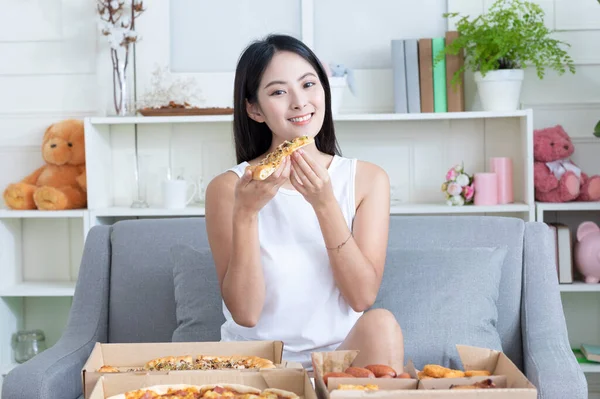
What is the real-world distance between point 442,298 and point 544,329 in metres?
0.26

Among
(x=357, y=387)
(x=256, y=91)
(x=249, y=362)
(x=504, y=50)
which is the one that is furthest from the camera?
(x=504, y=50)

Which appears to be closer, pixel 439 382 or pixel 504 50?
pixel 439 382

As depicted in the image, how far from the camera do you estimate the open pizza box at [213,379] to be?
3.25 feet

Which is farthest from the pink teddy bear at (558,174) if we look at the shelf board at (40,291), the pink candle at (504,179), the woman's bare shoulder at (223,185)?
the shelf board at (40,291)

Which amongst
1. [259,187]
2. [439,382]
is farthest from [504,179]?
[439,382]

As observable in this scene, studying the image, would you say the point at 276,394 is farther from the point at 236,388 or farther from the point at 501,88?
the point at 501,88

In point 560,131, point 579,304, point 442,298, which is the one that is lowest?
point 579,304

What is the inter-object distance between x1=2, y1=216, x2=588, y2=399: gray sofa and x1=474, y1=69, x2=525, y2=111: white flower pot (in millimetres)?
1041

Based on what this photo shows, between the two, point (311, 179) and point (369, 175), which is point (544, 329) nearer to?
point (369, 175)

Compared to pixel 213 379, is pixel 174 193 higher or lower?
higher

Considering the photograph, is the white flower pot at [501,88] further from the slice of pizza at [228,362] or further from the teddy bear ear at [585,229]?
the slice of pizza at [228,362]

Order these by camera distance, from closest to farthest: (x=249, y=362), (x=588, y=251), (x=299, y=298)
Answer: (x=249, y=362) → (x=299, y=298) → (x=588, y=251)

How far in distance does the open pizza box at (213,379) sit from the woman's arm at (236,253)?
0.65 m

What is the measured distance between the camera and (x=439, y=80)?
3250 millimetres
